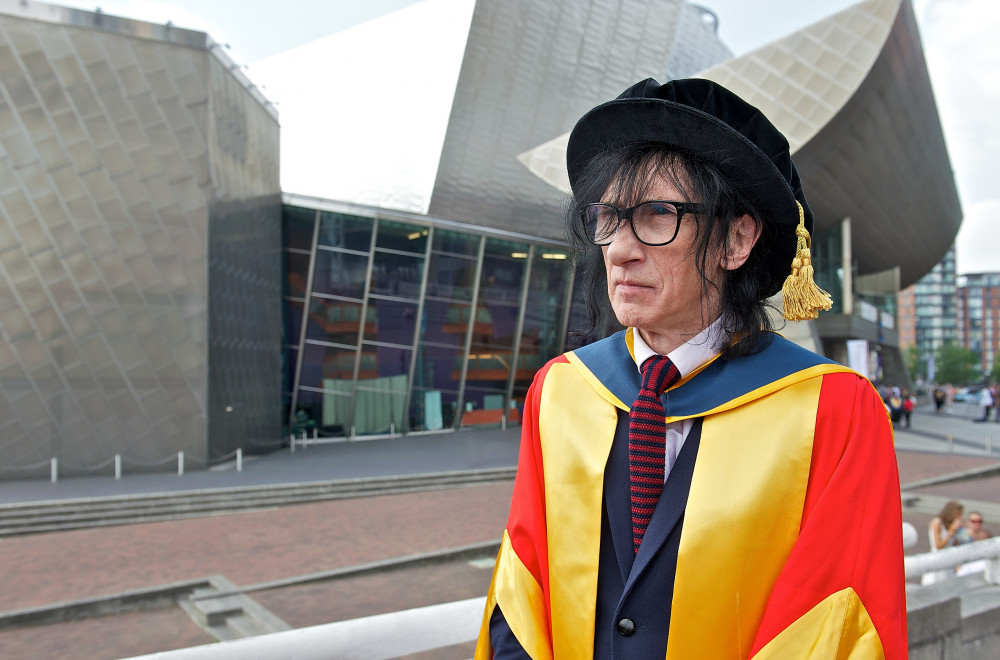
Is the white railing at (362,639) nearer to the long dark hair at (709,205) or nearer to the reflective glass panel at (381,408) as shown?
the long dark hair at (709,205)

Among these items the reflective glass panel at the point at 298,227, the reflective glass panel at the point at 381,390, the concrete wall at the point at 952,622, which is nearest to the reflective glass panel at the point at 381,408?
the reflective glass panel at the point at 381,390

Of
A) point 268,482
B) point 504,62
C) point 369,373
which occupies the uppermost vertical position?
point 504,62

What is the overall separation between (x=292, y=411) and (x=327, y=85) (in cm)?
1115

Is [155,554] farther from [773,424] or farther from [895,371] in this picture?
[895,371]

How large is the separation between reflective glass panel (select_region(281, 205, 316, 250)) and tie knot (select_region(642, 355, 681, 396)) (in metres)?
19.8

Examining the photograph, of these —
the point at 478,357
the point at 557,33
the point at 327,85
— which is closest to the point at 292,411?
the point at 478,357

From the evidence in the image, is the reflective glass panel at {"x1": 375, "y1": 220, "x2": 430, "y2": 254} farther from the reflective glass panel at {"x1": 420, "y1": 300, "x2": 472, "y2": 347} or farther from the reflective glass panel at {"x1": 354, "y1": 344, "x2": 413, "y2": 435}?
the reflective glass panel at {"x1": 354, "y1": 344, "x2": 413, "y2": 435}

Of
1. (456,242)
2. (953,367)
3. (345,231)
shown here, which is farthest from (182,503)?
(953,367)

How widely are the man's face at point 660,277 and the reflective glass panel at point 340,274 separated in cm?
1963

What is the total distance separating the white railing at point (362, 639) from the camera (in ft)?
5.90

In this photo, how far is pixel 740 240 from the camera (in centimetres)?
168

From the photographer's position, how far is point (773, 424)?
1.54m

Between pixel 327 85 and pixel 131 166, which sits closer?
pixel 131 166

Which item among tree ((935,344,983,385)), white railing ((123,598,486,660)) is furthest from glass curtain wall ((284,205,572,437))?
tree ((935,344,983,385))
